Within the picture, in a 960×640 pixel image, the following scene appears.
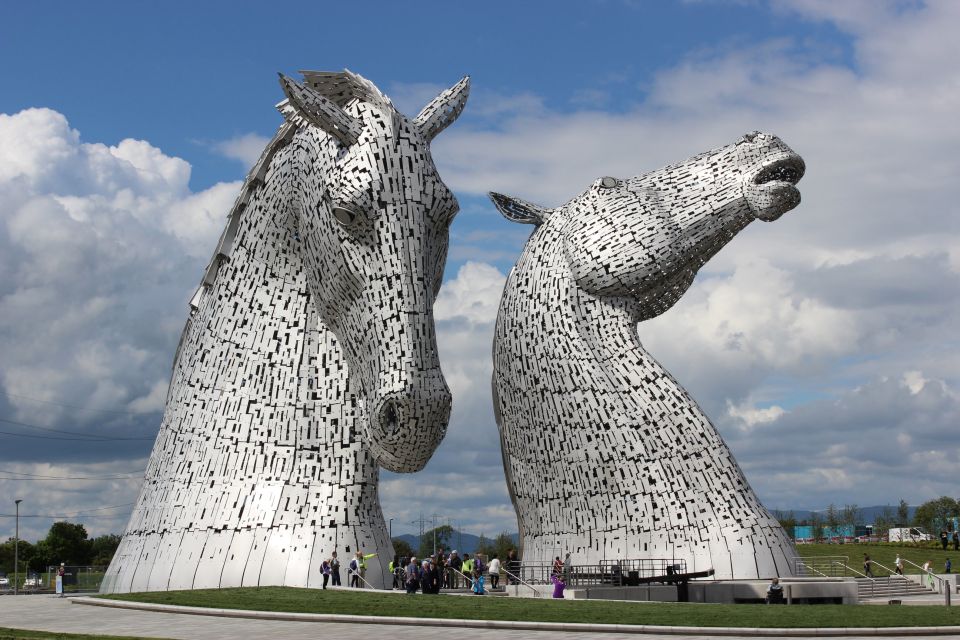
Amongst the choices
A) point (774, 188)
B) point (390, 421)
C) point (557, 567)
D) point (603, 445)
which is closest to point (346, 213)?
point (390, 421)

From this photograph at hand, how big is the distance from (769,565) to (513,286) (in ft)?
24.0

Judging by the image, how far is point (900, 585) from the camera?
2294 cm

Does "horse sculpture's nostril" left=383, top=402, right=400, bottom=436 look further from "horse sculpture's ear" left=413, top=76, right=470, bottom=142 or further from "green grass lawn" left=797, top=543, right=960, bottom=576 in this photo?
"green grass lawn" left=797, top=543, right=960, bottom=576

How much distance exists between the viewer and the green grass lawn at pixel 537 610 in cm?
1190

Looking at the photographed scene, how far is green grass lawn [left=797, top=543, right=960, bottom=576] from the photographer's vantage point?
32781 mm

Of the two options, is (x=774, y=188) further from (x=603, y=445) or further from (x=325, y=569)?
(x=325, y=569)

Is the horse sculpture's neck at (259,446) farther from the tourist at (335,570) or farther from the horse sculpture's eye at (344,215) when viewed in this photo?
the horse sculpture's eye at (344,215)

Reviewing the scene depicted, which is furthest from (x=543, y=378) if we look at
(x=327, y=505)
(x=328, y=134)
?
(x=328, y=134)

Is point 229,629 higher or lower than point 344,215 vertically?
lower

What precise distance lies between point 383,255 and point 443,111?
2.42 m

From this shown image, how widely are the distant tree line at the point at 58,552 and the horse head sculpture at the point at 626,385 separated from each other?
4747cm

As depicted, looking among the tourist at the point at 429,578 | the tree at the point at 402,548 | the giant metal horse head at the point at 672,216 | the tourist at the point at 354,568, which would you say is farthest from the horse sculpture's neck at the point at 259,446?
the tree at the point at 402,548

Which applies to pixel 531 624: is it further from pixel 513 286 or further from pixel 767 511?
pixel 513 286

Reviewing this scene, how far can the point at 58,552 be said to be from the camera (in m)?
65.2
